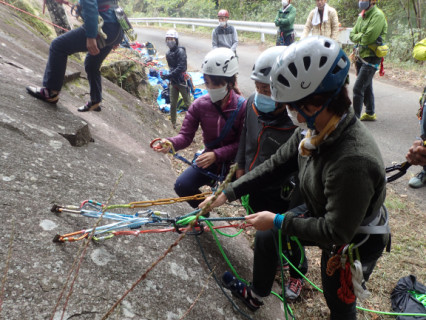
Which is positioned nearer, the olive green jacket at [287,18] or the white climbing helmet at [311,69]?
the white climbing helmet at [311,69]

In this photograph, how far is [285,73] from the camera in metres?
1.77

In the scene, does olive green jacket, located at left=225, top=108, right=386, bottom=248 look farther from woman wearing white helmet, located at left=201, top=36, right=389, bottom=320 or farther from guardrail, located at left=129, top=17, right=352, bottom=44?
guardrail, located at left=129, top=17, right=352, bottom=44

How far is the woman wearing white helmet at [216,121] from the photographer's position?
3.13 m

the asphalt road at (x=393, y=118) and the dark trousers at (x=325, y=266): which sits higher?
the dark trousers at (x=325, y=266)

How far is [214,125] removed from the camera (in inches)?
128

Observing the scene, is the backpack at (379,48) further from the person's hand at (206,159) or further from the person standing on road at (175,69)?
the person's hand at (206,159)

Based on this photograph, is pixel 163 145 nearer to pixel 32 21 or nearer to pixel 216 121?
pixel 216 121

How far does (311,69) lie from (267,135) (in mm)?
1068

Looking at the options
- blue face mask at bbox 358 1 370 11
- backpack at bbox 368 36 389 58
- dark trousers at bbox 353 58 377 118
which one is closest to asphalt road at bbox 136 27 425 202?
dark trousers at bbox 353 58 377 118

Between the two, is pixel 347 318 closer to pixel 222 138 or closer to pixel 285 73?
pixel 285 73

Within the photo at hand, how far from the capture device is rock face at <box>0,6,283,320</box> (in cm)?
179

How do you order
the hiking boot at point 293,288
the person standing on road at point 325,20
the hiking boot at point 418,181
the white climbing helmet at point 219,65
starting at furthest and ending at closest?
the person standing on road at point 325,20
the hiking boot at point 418,181
the white climbing helmet at point 219,65
the hiking boot at point 293,288

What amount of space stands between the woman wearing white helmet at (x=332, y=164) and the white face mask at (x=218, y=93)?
129cm

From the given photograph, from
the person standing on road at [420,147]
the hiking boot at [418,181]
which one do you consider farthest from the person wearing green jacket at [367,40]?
the hiking boot at [418,181]
